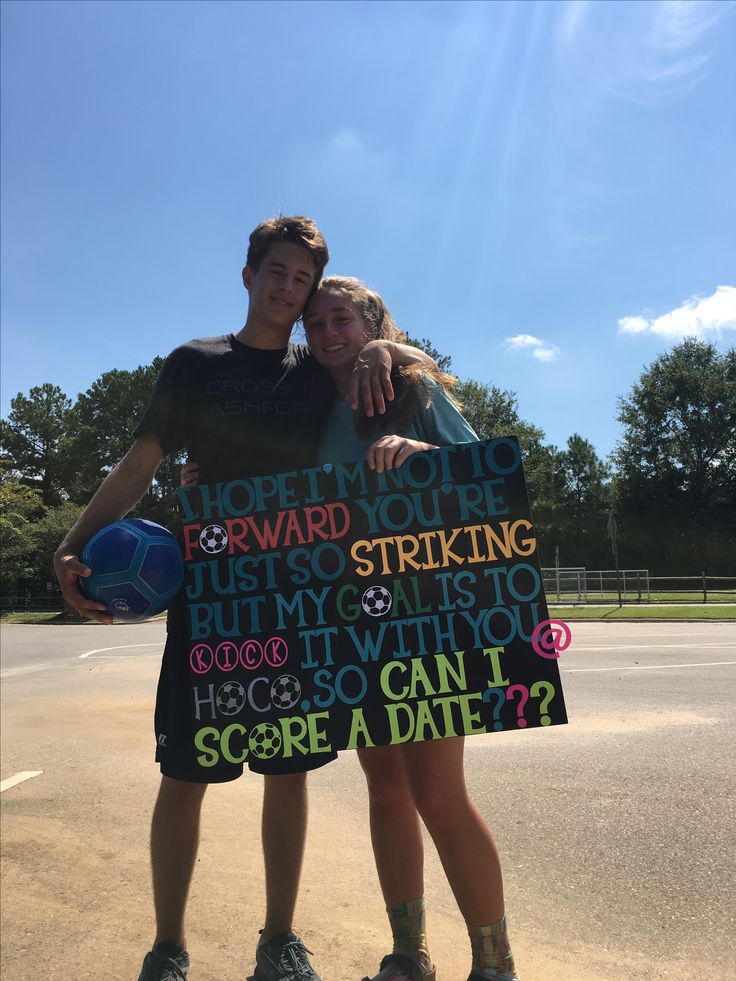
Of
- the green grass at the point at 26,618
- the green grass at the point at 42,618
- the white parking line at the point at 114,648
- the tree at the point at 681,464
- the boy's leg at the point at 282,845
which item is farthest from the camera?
the tree at the point at 681,464

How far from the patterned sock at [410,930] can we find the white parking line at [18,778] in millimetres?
3938

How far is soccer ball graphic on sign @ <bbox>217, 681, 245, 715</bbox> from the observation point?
223 cm

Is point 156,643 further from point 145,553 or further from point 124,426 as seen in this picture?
point 124,426

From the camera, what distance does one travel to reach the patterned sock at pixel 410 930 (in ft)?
7.41

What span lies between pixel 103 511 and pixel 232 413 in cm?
55

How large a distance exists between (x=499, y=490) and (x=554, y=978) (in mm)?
1813

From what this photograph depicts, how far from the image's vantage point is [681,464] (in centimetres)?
4462

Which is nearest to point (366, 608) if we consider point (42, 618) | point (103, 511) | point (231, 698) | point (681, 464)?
point (231, 698)

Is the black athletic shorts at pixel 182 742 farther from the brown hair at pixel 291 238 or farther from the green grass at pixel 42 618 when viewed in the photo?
the green grass at pixel 42 618

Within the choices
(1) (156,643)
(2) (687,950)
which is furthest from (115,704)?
(1) (156,643)

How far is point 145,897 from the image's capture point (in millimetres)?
3316

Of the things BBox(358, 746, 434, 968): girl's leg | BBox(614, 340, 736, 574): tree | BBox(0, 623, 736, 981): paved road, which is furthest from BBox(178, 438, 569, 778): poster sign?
BBox(614, 340, 736, 574): tree

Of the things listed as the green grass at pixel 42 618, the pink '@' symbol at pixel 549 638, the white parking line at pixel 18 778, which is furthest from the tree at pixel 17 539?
the pink '@' symbol at pixel 549 638

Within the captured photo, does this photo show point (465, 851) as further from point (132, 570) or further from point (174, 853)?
point (132, 570)
